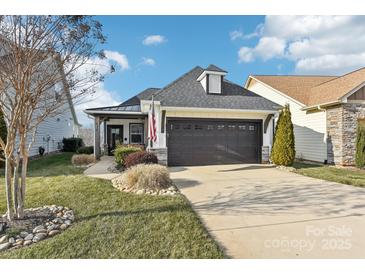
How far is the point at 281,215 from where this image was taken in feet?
15.4

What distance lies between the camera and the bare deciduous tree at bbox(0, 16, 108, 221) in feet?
13.5

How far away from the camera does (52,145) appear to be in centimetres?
1906

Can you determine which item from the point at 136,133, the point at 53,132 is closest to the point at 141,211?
the point at 136,133

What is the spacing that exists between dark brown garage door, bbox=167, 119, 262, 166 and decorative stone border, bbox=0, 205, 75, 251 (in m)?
6.70

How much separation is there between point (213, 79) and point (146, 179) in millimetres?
7644

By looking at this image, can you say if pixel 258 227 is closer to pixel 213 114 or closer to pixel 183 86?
pixel 213 114

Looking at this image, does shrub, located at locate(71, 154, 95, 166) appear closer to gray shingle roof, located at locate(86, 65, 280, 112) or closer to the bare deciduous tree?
gray shingle roof, located at locate(86, 65, 280, 112)

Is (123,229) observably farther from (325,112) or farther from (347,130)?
(325,112)

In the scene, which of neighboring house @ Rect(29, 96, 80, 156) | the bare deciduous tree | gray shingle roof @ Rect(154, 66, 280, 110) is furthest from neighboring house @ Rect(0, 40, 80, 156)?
the bare deciduous tree

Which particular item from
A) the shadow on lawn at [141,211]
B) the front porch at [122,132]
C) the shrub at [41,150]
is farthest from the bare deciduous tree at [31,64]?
the shrub at [41,150]

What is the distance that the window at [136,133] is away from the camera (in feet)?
53.2
